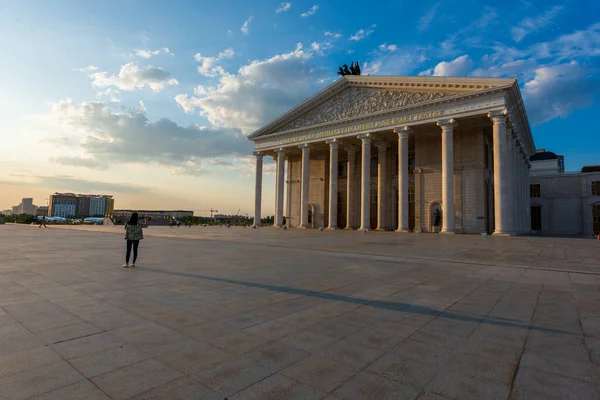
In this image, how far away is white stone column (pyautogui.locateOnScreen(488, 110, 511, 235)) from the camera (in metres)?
28.5

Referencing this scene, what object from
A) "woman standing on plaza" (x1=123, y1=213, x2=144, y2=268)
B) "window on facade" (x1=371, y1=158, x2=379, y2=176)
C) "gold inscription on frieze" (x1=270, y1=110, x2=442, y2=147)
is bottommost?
"woman standing on plaza" (x1=123, y1=213, x2=144, y2=268)

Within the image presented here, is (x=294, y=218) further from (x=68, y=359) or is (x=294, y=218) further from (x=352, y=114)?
(x=68, y=359)

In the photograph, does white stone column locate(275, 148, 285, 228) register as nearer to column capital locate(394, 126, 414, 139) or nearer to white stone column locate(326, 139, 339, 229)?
white stone column locate(326, 139, 339, 229)

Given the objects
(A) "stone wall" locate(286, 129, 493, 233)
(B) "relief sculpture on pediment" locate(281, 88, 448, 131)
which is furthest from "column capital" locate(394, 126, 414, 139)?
(A) "stone wall" locate(286, 129, 493, 233)

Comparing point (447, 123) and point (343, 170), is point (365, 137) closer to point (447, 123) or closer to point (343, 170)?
point (447, 123)

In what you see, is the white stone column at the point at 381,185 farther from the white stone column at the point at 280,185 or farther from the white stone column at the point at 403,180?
the white stone column at the point at 280,185

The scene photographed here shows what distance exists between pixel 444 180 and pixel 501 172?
4722 mm

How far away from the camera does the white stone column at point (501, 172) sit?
2848cm

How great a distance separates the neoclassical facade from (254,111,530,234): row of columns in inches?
3.8

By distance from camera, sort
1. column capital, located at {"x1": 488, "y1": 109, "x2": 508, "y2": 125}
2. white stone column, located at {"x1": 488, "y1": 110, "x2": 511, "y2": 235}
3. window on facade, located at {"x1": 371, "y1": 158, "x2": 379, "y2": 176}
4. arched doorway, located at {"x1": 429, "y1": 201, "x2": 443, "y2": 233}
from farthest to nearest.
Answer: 1. window on facade, located at {"x1": 371, "y1": 158, "x2": 379, "y2": 176}
2. arched doorway, located at {"x1": 429, "y1": 201, "x2": 443, "y2": 233}
3. white stone column, located at {"x1": 488, "y1": 110, "x2": 511, "y2": 235}
4. column capital, located at {"x1": 488, "y1": 109, "x2": 508, "y2": 125}

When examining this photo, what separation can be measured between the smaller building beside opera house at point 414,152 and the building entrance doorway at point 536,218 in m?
5.59

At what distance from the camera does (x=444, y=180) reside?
1233 inches

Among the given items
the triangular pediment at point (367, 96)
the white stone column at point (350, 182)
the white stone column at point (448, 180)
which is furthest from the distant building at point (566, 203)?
the triangular pediment at point (367, 96)

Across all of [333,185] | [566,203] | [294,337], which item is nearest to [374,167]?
[333,185]
